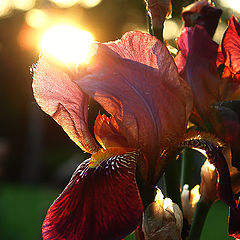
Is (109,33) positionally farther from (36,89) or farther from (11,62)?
(36,89)

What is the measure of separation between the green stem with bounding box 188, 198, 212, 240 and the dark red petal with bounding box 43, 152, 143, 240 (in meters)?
0.18

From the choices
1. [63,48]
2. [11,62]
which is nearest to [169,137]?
[63,48]

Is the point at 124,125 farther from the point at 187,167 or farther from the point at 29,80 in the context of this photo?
the point at 29,80

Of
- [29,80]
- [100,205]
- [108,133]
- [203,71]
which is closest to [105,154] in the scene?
[108,133]

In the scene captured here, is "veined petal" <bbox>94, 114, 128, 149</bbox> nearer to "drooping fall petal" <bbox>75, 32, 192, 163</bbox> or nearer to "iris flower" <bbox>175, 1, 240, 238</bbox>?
"drooping fall petal" <bbox>75, 32, 192, 163</bbox>

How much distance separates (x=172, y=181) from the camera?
3.00 ft

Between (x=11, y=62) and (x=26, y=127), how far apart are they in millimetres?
2482

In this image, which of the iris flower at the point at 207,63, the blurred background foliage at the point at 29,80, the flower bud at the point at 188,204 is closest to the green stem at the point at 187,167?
the flower bud at the point at 188,204

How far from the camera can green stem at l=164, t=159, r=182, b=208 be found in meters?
0.91

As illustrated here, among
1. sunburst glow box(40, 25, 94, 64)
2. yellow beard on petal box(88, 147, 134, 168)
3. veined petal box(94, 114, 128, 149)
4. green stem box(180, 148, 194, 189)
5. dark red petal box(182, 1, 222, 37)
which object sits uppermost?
sunburst glow box(40, 25, 94, 64)

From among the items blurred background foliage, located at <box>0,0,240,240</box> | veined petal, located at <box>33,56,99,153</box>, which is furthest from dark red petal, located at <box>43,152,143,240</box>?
blurred background foliage, located at <box>0,0,240,240</box>

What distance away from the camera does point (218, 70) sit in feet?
3.23

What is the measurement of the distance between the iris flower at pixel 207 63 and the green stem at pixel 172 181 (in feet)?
0.32

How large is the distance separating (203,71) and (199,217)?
0.95ft
